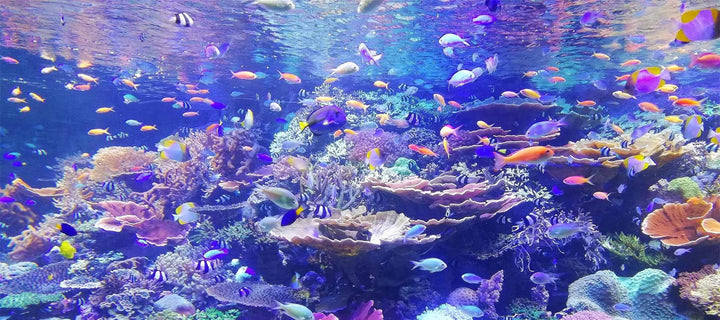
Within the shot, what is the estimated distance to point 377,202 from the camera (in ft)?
21.0

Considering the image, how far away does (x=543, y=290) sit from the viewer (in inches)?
229

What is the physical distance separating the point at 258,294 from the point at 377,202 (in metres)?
2.59

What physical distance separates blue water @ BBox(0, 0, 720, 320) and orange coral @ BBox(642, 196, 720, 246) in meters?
0.03

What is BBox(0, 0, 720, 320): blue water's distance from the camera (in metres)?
5.11

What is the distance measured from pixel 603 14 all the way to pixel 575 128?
322 inches

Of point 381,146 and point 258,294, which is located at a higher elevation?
point 381,146

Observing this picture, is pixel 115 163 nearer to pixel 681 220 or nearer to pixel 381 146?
pixel 381 146

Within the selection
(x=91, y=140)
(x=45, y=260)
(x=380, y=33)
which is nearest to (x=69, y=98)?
(x=91, y=140)

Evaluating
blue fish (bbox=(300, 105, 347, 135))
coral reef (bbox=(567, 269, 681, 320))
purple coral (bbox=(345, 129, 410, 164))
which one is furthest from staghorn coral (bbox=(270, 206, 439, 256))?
purple coral (bbox=(345, 129, 410, 164))

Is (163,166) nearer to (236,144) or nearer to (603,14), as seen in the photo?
(236,144)

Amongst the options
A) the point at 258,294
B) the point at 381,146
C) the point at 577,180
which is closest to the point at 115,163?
the point at 258,294

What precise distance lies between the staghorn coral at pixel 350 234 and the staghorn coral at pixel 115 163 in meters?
8.05

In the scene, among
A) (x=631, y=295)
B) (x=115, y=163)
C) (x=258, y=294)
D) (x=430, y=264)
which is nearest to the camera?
(x=430, y=264)

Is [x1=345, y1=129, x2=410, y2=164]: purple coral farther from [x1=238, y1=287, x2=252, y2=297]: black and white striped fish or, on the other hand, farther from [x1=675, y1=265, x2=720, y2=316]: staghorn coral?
[x1=675, y1=265, x2=720, y2=316]: staghorn coral
